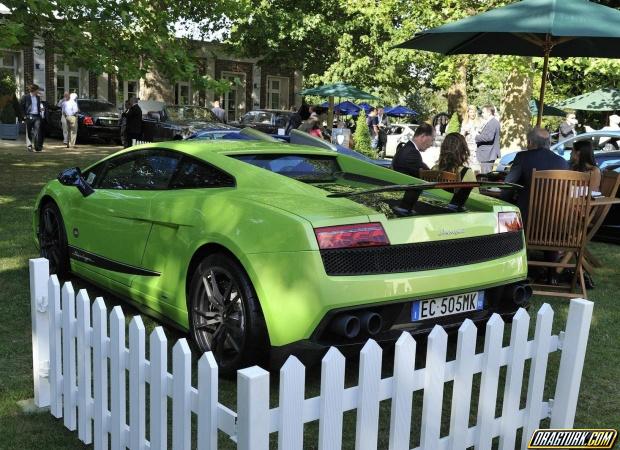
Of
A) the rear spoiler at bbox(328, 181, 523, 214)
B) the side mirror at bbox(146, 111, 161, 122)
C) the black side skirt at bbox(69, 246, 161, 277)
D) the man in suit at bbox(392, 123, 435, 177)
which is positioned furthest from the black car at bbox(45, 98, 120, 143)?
the rear spoiler at bbox(328, 181, 523, 214)

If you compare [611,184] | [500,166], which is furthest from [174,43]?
[611,184]

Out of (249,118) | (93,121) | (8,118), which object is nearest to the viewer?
(8,118)

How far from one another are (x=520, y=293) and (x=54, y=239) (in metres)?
3.84

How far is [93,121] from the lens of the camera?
22.8 m

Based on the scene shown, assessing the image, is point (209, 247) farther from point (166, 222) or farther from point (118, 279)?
point (118, 279)

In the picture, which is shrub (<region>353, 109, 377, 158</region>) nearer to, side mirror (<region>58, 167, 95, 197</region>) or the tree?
the tree

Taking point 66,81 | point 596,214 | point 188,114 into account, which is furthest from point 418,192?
point 66,81

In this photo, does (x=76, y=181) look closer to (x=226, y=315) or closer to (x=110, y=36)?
(x=226, y=315)

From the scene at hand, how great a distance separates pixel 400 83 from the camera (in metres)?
32.1

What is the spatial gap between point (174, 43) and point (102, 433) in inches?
379

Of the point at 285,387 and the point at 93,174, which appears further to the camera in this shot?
the point at 93,174

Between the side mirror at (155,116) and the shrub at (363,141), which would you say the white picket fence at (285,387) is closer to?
the side mirror at (155,116)

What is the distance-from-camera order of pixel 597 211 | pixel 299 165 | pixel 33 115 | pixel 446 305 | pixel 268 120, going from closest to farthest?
pixel 446 305 < pixel 299 165 < pixel 597 211 < pixel 33 115 < pixel 268 120

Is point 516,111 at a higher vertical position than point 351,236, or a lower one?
higher
